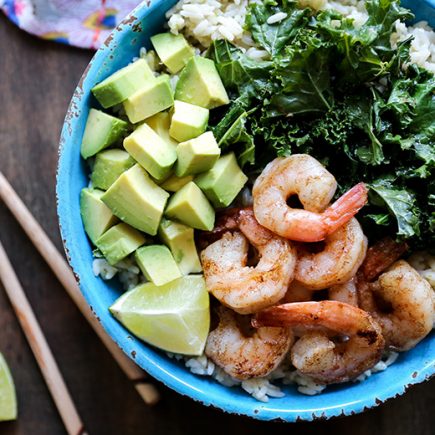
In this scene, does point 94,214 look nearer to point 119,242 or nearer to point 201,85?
point 119,242

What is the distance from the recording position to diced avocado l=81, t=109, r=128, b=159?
2.12m

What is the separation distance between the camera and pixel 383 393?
213 centimetres

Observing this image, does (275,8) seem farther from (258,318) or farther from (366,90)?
(258,318)

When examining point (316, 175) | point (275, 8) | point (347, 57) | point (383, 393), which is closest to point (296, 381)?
point (383, 393)

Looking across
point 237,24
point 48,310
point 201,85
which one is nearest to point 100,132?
point 201,85

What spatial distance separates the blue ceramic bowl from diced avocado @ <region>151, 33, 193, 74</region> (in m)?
0.07

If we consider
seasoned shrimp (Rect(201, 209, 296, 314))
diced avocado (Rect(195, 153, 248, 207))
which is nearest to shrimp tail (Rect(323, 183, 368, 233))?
seasoned shrimp (Rect(201, 209, 296, 314))

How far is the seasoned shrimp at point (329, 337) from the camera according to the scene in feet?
6.61

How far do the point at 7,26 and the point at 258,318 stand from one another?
1.52 m

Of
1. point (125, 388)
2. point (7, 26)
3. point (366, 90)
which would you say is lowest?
→ point (125, 388)

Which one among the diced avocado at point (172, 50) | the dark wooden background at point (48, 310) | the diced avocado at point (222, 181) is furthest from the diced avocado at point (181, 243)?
the dark wooden background at point (48, 310)

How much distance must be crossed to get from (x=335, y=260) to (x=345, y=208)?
153 millimetres

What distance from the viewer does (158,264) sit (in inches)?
81.9

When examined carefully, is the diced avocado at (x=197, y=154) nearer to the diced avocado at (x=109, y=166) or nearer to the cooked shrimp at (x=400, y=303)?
the diced avocado at (x=109, y=166)
